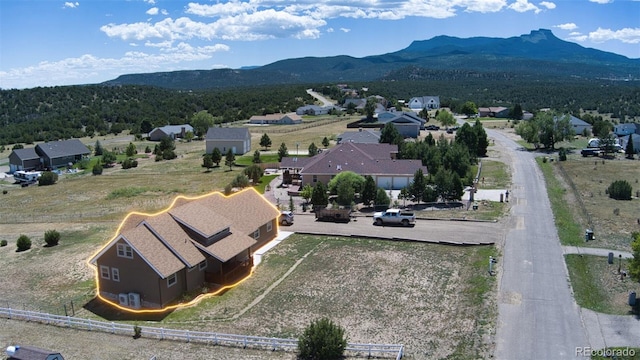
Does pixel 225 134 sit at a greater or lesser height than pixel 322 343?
greater

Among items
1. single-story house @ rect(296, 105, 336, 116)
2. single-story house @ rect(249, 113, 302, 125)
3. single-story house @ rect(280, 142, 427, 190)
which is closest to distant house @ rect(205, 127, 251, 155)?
single-story house @ rect(280, 142, 427, 190)

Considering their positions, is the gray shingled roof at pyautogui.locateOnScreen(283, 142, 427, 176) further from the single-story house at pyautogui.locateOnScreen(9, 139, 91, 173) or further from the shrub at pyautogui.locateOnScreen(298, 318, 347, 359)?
the single-story house at pyautogui.locateOnScreen(9, 139, 91, 173)

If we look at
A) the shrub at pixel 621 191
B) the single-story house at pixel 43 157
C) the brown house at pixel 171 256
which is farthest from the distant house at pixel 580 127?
the single-story house at pixel 43 157

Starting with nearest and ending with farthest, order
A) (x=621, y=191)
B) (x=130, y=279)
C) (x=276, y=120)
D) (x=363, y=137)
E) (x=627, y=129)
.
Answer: (x=130, y=279) → (x=621, y=191) → (x=363, y=137) → (x=627, y=129) → (x=276, y=120)

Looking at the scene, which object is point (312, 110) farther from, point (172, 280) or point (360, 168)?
point (172, 280)

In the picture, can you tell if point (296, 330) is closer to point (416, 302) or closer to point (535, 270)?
point (416, 302)

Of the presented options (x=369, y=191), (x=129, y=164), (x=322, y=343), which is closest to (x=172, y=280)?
(x=322, y=343)

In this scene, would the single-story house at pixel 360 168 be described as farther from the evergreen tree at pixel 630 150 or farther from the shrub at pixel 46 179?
the evergreen tree at pixel 630 150
